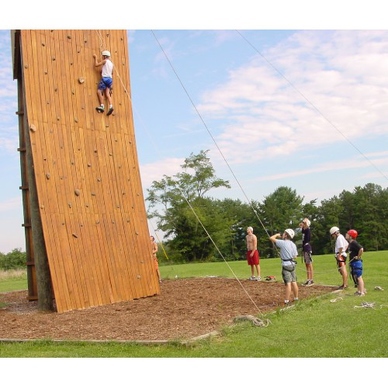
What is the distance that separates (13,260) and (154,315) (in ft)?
146

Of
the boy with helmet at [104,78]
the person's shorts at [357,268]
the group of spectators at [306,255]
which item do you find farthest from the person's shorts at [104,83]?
the person's shorts at [357,268]

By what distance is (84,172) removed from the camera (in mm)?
10992

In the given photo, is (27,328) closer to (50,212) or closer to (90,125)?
(50,212)

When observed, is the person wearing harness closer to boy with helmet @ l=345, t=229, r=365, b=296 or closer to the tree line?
boy with helmet @ l=345, t=229, r=365, b=296

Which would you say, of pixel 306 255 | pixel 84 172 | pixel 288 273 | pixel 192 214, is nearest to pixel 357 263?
pixel 288 273

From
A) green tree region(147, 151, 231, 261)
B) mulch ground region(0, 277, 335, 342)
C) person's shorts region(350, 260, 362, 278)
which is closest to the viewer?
mulch ground region(0, 277, 335, 342)

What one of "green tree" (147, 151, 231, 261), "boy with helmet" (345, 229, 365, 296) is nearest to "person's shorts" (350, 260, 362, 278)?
"boy with helmet" (345, 229, 365, 296)

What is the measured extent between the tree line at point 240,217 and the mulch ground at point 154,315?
33074 mm

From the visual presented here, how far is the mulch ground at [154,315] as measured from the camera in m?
7.42

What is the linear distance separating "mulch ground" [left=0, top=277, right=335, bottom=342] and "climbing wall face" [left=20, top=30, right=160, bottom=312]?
0.61 metres

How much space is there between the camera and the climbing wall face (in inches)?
401

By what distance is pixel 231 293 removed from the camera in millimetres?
11766

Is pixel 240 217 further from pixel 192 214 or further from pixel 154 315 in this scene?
pixel 154 315
